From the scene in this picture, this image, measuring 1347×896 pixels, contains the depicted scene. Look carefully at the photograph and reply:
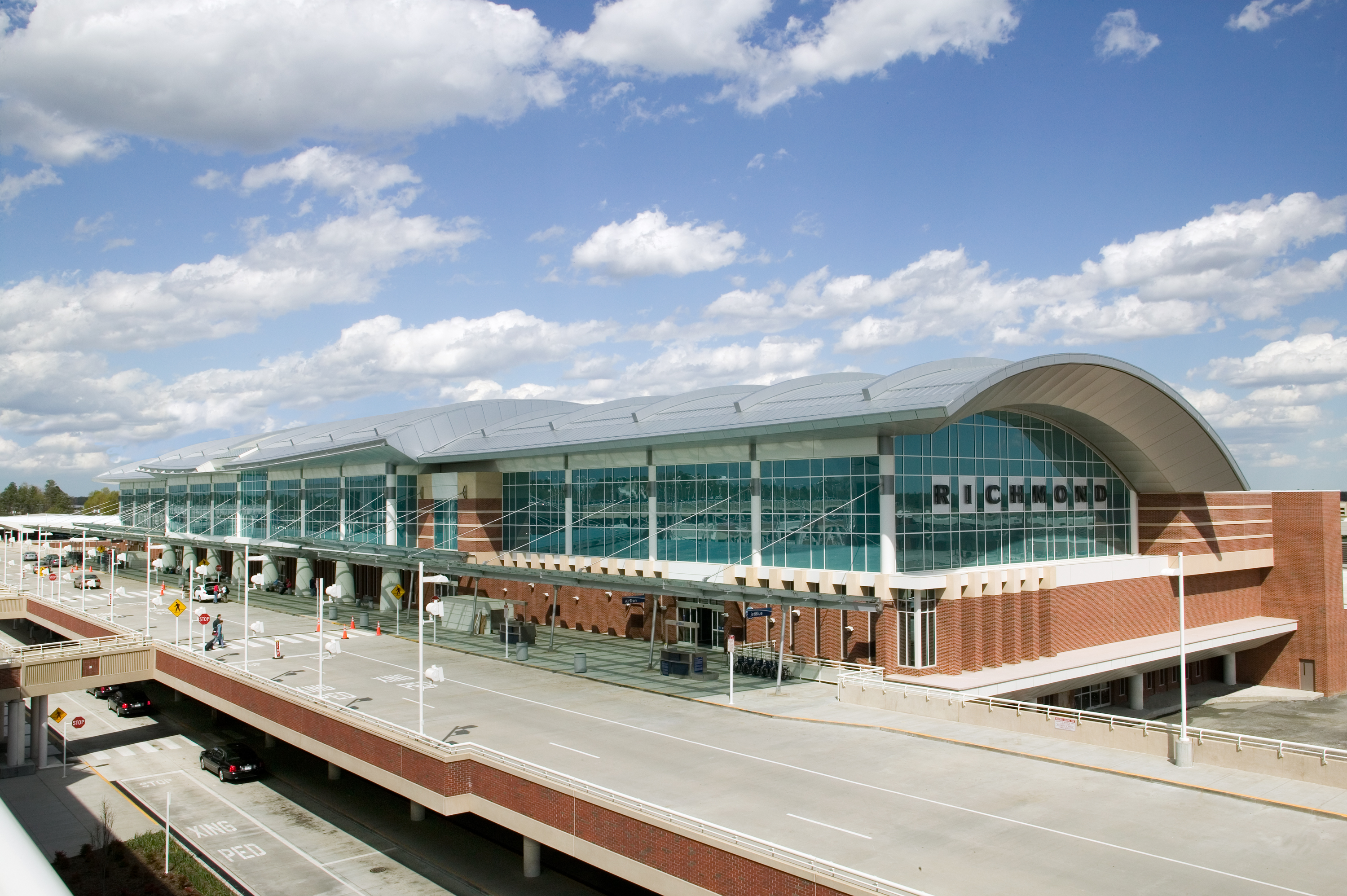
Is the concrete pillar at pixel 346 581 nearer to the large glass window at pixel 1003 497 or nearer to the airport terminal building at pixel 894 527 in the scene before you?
the airport terminal building at pixel 894 527

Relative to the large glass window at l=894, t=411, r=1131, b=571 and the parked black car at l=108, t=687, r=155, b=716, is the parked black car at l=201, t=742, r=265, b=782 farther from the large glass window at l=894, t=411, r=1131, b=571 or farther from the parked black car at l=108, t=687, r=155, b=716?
the large glass window at l=894, t=411, r=1131, b=571

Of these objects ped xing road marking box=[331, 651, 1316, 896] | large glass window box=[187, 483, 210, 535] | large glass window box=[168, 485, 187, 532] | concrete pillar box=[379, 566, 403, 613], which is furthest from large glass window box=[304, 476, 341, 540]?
ped xing road marking box=[331, 651, 1316, 896]

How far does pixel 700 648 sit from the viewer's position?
46469mm

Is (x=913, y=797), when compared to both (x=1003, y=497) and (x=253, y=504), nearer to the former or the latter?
(x=1003, y=497)

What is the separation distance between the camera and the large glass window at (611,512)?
51.1 metres

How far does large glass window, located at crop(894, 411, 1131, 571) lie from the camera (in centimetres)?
4091

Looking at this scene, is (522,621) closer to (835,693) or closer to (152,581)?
(835,693)

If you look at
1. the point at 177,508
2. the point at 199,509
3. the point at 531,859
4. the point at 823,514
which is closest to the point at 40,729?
the point at 531,859

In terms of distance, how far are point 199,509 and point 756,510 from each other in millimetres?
71256

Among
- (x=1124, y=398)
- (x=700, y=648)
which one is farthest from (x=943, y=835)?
(x=1124, y=398)

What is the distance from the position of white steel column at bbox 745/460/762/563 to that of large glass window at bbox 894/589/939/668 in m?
7.18

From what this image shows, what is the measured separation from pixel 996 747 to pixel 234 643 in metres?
37.7

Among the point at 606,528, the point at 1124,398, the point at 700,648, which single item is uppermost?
the point at 1124,398

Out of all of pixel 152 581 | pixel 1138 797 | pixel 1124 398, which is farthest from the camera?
pixel 152 581
